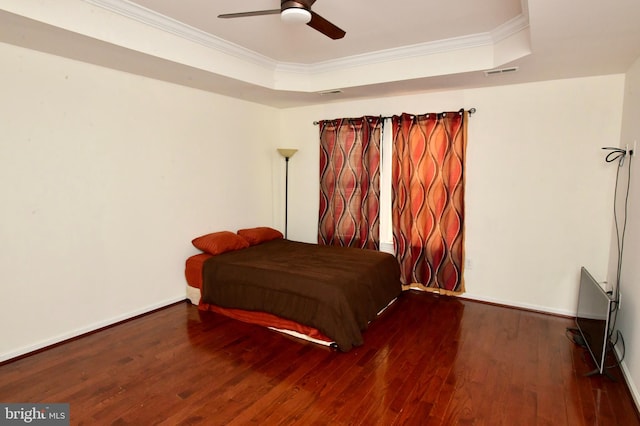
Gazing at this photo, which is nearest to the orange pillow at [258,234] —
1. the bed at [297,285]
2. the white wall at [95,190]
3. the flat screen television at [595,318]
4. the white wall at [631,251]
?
the bed at [297,285]

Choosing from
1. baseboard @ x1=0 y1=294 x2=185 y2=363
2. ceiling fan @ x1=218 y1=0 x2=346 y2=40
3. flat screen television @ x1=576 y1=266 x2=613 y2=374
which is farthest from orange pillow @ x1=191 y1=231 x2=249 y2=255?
flat screen television @ x1=576 y1=266 x2=613 y2=374

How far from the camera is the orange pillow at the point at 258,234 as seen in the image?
4434mm

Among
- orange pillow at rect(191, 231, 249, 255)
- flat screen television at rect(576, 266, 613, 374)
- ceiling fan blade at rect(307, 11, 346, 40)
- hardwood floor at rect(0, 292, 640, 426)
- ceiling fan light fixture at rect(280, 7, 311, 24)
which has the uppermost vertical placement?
ceiling fan blade at rect(307, 11, 346, 40)

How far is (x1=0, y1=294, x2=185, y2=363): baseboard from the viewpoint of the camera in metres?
2.71

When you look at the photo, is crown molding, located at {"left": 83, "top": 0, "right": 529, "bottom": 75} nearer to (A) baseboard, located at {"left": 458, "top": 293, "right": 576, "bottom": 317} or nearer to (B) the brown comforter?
(B) the brown comforter

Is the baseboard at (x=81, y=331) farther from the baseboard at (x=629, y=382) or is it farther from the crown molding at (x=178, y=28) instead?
the baseboard at (x=629, y=382)

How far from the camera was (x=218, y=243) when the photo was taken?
3.92 m

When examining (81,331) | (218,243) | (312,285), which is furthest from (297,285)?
(81,331)

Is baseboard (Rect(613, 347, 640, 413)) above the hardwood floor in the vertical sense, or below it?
above

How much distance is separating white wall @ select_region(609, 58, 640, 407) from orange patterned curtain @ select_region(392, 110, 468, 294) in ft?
4.35

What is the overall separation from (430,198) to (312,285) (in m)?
Result: 1.85

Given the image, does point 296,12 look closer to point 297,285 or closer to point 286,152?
point 297,285

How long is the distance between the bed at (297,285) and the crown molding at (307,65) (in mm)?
1953

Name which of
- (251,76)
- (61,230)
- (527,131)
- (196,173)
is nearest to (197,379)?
(61,230)
